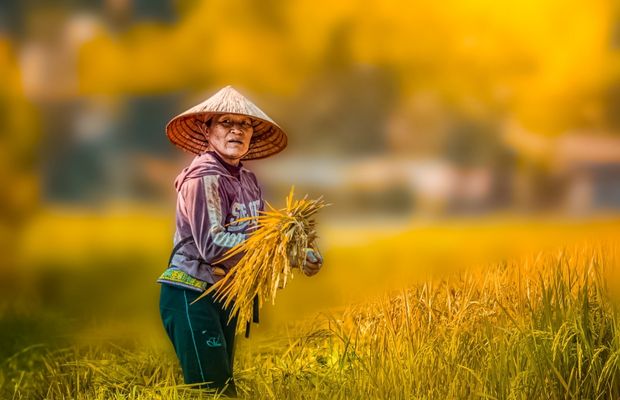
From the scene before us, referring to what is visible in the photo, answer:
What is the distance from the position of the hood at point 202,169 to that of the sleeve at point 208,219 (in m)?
0.02

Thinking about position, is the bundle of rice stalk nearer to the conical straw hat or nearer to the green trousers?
the green trousers

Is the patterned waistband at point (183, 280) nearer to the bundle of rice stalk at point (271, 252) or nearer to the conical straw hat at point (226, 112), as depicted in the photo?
the bundle of rice stalk at point (271, 252)

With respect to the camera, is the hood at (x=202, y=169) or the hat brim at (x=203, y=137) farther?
the hat brim at (x=203, y=137)

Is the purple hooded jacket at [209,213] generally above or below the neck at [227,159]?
below

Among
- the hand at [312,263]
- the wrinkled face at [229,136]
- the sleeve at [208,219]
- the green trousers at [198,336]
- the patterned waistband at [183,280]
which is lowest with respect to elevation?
the green trousers at [198,336]

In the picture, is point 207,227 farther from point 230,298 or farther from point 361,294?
point 361,294

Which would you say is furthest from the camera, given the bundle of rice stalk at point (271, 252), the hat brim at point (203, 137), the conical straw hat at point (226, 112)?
the hat brim at point (203, 137)

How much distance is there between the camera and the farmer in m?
2.45

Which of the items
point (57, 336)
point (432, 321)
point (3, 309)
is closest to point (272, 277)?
point (432, 321)

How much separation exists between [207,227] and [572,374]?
1194 mm

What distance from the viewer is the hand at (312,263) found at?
245 cm

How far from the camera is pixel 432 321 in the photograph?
9.24ft

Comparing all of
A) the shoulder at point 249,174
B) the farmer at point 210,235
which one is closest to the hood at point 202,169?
the farmer at point 210,235

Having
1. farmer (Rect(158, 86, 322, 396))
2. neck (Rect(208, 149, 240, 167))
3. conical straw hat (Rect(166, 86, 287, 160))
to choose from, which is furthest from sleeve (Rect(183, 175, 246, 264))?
conical straw hat (Rect(166, 86, 287, 160))
